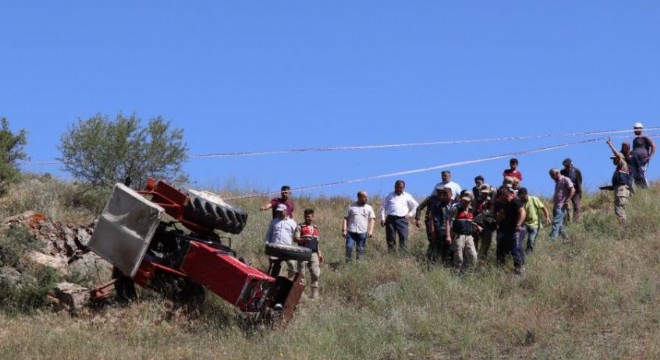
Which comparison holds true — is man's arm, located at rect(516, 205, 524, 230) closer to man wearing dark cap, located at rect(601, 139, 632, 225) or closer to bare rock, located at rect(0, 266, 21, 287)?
man wearing dark cap, located at rect(601, 139, 632, 225)

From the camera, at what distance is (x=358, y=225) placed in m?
19.0

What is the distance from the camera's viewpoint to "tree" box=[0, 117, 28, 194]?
21.4 metres

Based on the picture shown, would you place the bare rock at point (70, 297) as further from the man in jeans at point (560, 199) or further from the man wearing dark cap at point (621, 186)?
the man wearing dark cap at point (621, 186)

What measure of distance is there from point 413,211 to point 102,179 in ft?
25.1

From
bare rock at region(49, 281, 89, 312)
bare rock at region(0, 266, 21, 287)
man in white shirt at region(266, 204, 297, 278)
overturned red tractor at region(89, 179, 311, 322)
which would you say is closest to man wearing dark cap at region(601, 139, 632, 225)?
man in white shirt at region(266, 204, 297, 278)

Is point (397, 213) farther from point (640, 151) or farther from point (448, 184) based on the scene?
point (640, 151)

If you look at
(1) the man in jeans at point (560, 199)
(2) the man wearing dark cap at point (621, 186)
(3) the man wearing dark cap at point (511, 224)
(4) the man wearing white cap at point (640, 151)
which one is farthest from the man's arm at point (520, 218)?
(4) the man wearing white cap at point (640, 151)

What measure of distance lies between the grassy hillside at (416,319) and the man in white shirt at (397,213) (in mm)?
351

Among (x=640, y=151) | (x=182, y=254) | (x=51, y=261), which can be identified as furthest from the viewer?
(x=640, y=151)

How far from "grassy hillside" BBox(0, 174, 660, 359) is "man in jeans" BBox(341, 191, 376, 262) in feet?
1.26

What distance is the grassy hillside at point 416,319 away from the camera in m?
14.3

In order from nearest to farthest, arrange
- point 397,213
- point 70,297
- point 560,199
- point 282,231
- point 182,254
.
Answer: point 182,254 < point 70,297 < point 282,231 < point 397,213 < point 560,199

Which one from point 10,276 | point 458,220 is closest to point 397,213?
point 458,220

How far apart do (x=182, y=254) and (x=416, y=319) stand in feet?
12.0
